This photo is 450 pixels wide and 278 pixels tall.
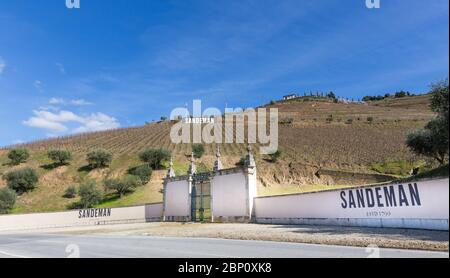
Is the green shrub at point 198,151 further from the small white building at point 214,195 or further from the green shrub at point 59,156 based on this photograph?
the small white building at point 214,195

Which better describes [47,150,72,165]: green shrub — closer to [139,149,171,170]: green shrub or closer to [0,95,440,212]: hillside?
[0,95,440,212]: hillside

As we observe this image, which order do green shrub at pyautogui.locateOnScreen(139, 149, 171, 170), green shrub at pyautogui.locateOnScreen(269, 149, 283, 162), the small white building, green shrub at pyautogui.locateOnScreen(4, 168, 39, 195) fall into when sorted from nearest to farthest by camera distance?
the small white building
green shrub at pyautogui.locateOnScreen(4, 168, 39, 195)
green shrub at pyautogui.locateOnScreen(139, 149, 171, 170)
green shrub at pyautogui.locateOnScreen(269, 149, 283, 162)

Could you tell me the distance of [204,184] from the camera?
31.9m

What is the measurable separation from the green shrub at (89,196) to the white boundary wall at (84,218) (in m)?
5.69

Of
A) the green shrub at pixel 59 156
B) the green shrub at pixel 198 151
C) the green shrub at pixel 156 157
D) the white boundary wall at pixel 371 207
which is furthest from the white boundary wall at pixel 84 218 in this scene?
the green shrub at pixel 59 156

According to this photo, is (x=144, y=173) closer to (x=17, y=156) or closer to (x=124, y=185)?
(x=124, y=185)

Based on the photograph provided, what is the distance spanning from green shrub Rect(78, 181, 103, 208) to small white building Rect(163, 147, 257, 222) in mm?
15188

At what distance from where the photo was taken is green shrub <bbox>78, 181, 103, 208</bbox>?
4769 cm

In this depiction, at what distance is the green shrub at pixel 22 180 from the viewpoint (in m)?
54.8

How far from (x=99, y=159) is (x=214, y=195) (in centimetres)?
3653

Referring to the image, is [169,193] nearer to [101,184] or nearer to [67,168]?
[101,184]

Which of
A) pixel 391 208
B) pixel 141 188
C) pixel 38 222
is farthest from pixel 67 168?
pixel 391 208

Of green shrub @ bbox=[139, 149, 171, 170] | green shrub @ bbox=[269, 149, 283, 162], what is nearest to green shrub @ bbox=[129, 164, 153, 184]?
green shrub @ bbox=[139, 149, 171, 170]
